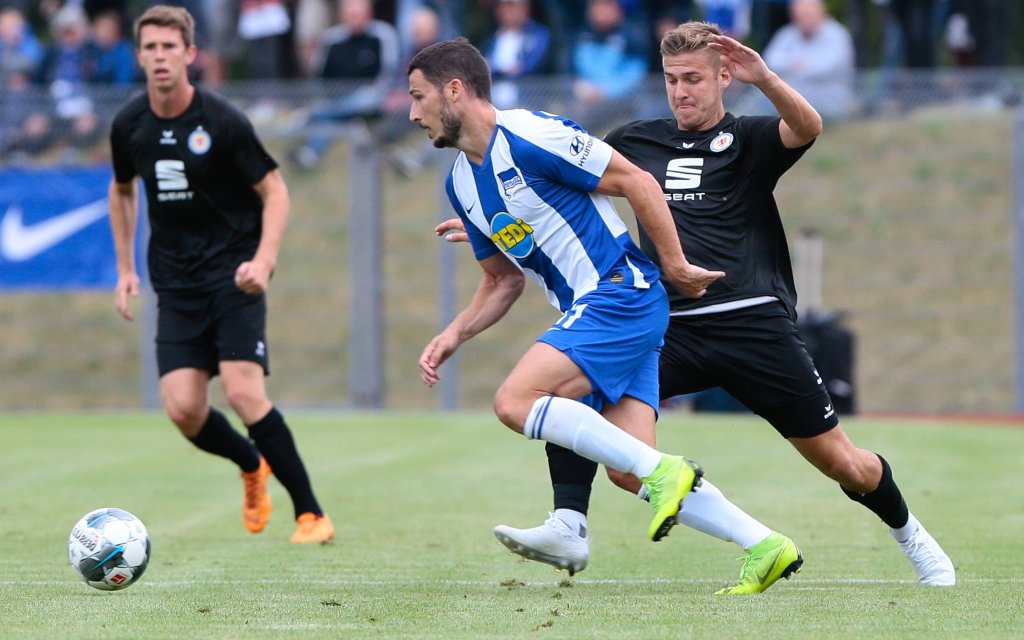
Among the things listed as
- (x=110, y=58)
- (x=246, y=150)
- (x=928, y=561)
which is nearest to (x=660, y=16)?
(x=110, y=58)

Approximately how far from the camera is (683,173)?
6.39 meters

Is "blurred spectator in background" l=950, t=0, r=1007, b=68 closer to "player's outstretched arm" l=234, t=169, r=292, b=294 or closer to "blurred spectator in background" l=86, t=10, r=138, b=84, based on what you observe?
"blurred spectator in background" l=86, t=10, r=138, b=84

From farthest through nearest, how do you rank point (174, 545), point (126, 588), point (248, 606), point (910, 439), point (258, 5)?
1. point (258, 5)
2. point (910, 439)
3. point (174, 545)
4. point (126, 588)
5. point (248, 606)

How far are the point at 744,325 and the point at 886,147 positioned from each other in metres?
11.8

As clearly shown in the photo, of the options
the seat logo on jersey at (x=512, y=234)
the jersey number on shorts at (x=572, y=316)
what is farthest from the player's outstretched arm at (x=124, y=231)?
the jersey number on shorts at (x=572, y=316)

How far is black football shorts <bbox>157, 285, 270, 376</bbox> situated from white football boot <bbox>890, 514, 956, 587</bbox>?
319cm

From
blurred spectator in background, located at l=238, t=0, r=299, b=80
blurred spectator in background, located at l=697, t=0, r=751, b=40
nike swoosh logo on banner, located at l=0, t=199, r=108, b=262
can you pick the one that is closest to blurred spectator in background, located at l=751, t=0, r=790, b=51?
blurred spectator in background, located at l=697, t=0, r=751, b=40

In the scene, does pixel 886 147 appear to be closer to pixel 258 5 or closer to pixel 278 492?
pixel 258 5

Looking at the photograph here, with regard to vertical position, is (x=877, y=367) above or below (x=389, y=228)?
below

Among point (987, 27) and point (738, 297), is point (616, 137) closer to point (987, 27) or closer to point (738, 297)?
point (738, 297)

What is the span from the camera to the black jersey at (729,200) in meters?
6.23

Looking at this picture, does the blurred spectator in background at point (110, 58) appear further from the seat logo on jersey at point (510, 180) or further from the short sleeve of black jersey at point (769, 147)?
the seat logo on jersey at point (510, 180)

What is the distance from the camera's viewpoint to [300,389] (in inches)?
714

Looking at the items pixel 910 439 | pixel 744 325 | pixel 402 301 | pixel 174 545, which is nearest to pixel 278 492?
pixel 174 545
